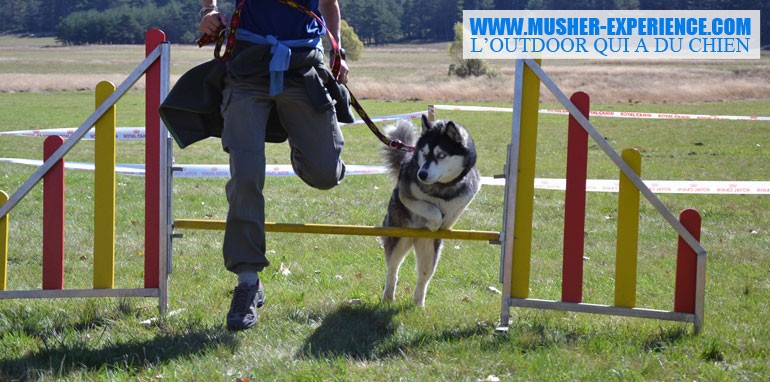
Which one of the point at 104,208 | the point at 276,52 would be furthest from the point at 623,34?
the point at 104,208

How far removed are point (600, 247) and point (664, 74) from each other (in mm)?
40928

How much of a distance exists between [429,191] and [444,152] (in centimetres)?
26

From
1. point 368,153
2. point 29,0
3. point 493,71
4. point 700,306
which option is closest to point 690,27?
point 493,71

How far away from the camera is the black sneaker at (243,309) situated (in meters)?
3.96

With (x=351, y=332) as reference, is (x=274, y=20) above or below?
above

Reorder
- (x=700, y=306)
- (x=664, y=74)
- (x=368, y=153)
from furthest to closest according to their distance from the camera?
(x=664, y=74)
(x=368, y=153)
(x=700, y=306)

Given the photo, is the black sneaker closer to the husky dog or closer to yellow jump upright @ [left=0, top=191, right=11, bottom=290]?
the husky dog

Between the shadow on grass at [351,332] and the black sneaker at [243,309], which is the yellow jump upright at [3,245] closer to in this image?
the black sneaker at [243,309]

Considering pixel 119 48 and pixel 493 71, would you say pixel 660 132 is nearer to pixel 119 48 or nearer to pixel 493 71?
pixel 493 71

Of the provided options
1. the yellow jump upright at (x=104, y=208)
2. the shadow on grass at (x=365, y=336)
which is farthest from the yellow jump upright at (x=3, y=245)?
the shadow on grass at (x=365, y=336)

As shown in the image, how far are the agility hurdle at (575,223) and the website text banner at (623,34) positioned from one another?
38442 millimetres

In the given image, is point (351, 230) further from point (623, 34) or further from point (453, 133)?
point (623, 34)

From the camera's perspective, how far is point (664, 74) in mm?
44625

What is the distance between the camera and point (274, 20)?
13.3 ft
